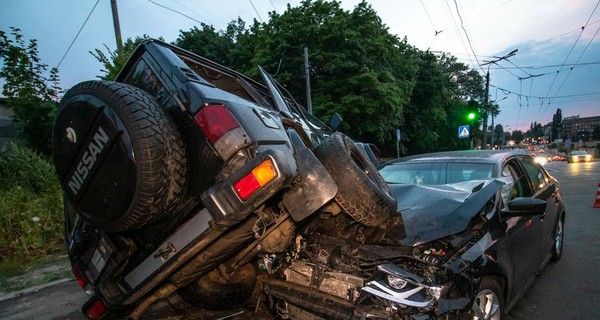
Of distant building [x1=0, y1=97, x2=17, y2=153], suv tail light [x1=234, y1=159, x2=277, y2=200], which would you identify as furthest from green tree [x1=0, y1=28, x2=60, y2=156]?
suv tail light [x1=234, y1=159, x2=277, y2=200]

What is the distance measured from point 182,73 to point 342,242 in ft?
5.19

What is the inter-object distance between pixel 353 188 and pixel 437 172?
2234mm

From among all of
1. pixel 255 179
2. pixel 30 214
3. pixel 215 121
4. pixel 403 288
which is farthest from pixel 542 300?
pixel 30 214

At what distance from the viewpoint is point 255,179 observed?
5.26ft

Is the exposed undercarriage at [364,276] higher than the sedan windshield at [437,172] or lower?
lower

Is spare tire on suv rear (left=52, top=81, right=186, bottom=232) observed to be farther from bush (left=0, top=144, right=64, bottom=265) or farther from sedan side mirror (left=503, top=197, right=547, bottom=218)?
bush (left=0, top=144, right=64, bottom=265)

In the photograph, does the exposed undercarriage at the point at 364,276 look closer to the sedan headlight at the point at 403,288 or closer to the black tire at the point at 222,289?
the sedan headlight at the point at 403,288

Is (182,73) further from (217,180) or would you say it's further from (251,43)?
(251,43)

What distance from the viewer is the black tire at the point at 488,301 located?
221 centimetres

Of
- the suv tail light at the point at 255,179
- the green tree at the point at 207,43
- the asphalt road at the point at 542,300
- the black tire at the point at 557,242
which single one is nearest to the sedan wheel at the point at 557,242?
the black tire at the point at 557,242

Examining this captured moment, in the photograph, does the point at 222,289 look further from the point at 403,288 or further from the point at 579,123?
the point at 579,123

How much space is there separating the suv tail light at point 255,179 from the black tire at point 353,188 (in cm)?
65

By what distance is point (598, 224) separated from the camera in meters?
6.36

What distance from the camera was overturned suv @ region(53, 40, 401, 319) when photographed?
5.42ft
